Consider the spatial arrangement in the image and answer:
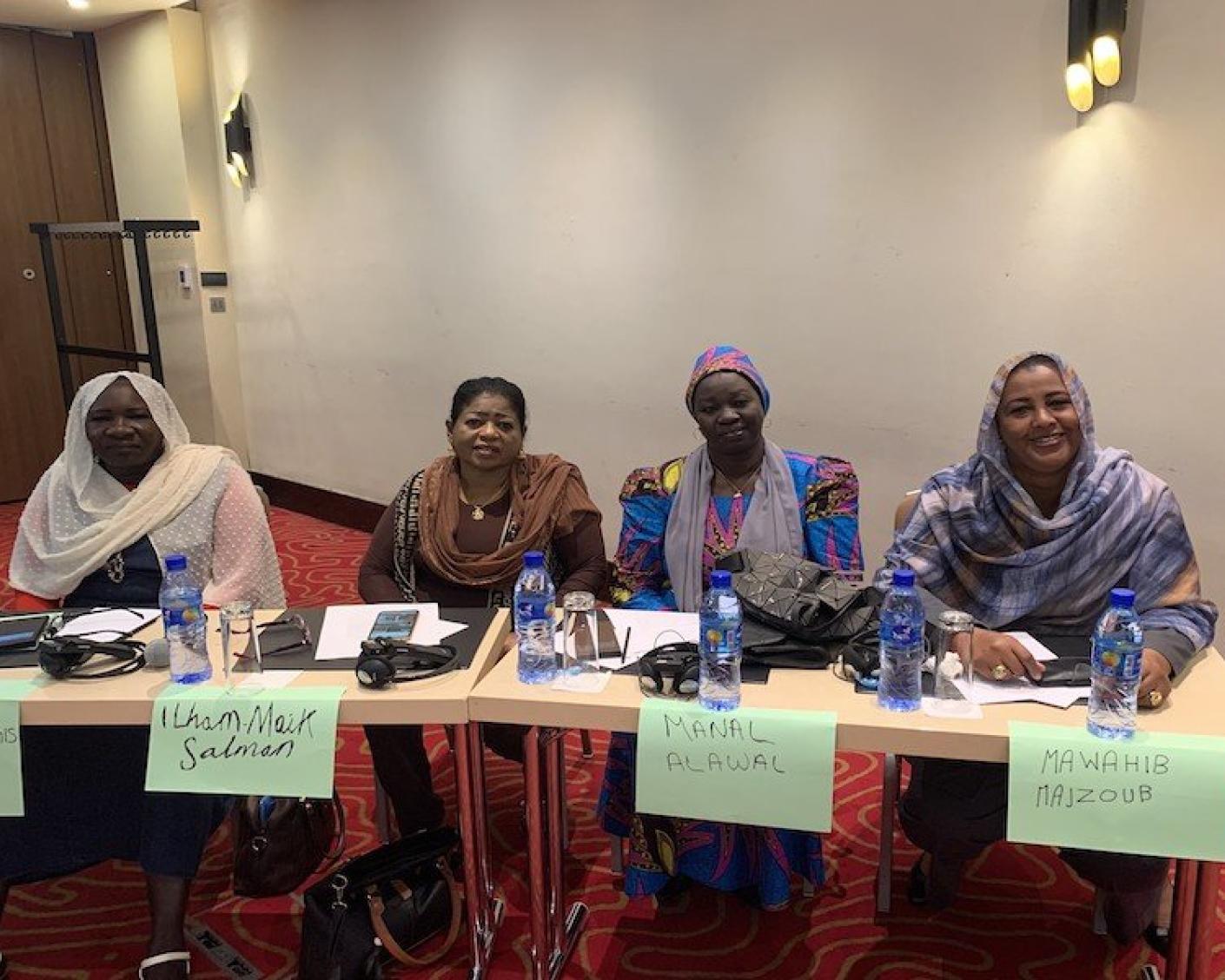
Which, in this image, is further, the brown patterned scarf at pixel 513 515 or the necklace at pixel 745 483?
the brown patterned scarf at pixel 513 515

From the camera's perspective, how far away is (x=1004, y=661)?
1585 millimetres

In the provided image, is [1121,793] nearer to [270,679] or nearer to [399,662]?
[399,662]

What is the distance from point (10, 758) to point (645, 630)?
3.56 ft

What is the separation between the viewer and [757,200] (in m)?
3.60

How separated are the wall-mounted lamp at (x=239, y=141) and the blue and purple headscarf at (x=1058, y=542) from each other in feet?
15.7

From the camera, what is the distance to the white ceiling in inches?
205

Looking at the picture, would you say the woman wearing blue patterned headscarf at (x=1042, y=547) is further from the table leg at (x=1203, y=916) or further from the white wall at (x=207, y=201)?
the white wall at (x=207, y=201)

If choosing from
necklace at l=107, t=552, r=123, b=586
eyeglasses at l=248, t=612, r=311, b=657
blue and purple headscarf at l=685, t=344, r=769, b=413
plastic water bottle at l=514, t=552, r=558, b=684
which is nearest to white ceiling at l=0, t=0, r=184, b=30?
necklace at l=107, t=552, r=123, b=586

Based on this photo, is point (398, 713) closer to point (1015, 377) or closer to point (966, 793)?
point (966, 793)

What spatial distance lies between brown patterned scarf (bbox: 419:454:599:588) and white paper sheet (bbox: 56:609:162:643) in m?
0.64

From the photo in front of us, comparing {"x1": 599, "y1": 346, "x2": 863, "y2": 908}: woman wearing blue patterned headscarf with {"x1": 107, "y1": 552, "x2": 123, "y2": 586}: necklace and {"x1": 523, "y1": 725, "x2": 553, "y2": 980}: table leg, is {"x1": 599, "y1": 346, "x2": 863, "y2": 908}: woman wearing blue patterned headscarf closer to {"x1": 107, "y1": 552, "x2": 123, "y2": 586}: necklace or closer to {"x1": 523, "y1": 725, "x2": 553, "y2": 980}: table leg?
{"x1": 523, "y1": 725, "x2": 553, "y2": 980}: table leg

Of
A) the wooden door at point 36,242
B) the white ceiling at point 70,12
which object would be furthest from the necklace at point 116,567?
the wooden door at point 36,242

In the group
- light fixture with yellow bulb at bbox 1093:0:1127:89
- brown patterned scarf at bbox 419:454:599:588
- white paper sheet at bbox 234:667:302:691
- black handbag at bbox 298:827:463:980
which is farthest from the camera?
light fixture with yellow bulb at bbox 1093:0:1127:89

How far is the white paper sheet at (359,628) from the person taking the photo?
1818 mm
